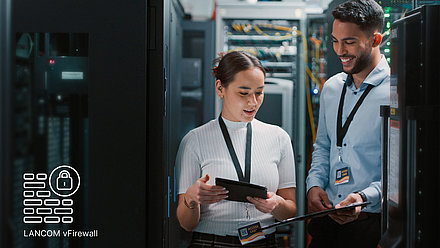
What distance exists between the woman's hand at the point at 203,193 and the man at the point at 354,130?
0.45 metres

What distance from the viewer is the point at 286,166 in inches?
76.9

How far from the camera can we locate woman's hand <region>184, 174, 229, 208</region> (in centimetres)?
186

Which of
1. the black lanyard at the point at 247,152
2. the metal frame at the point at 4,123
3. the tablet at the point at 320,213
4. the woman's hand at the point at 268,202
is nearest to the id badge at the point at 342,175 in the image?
the tablet at the point at 320,213

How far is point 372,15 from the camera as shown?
189 centimetres

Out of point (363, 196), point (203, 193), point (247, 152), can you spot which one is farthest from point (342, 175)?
point (203, 193)

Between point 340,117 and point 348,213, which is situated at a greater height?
point 340,117

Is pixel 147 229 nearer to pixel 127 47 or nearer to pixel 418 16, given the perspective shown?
pixel 127 47

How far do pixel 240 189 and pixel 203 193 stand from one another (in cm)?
16

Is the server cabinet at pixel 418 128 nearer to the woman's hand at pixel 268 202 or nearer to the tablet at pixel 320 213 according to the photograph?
the tablet at pixel 320 213

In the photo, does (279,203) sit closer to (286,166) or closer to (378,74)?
(286,166)

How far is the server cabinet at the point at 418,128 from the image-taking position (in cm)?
155

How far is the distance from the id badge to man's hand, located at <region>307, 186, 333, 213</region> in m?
0.11

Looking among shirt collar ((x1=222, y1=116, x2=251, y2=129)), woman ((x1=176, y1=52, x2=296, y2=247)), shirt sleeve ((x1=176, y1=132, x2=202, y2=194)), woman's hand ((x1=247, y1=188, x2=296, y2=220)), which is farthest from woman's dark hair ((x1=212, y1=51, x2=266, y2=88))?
woman's hand ((x1=247, y1=188, x2=296, y2=220))

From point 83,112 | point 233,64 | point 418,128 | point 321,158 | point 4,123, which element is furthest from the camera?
point 321,158
